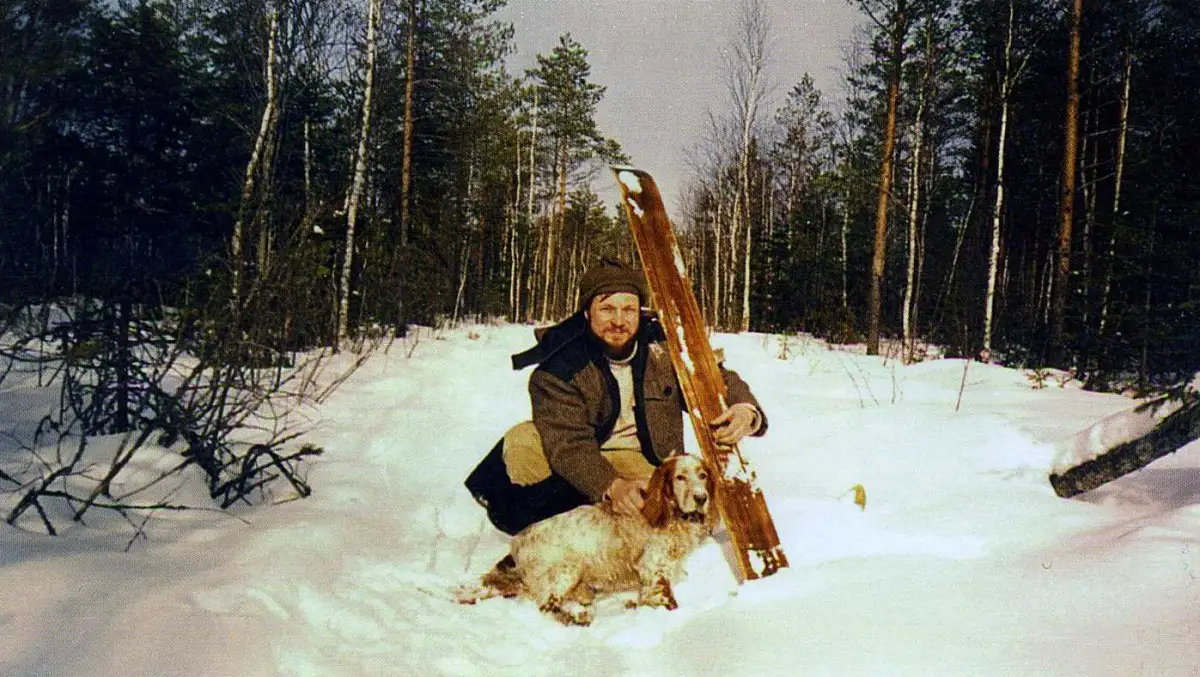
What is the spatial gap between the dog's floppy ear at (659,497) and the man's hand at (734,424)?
52 centimetres

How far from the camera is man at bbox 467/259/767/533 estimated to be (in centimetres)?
304

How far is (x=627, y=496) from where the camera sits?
2693 mm

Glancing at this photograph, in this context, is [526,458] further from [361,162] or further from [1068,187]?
[1068,187]

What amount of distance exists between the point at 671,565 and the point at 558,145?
27047mm

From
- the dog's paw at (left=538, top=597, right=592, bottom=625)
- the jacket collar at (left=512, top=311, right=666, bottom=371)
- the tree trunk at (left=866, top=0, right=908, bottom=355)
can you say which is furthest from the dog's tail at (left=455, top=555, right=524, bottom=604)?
the tree trunk at (left=866, top=0, right=908, bottom=355)

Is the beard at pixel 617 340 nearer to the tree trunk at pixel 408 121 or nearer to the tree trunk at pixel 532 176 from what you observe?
the tree trunk at pixel 408 121

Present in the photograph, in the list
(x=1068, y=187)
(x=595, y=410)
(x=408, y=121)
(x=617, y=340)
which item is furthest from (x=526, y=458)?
(x=408, y=121)

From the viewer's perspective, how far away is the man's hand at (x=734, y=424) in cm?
306

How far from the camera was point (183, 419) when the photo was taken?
3.16 metres

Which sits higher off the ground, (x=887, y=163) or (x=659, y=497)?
(x=887, y=163)

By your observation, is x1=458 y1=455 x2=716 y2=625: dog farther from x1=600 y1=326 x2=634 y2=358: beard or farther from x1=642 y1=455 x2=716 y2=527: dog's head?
x1=600 y1=326 x2=634 y2=358: beard

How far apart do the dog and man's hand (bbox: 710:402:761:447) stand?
305 millimetres

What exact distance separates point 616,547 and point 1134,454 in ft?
7.87

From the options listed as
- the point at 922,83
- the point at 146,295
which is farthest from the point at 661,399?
the point at 922,83
